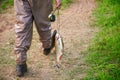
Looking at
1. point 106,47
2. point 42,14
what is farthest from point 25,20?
point 106,47

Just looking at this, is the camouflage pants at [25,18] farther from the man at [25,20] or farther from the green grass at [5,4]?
the green grass at [5,4]

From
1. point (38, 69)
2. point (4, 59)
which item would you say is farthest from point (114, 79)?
point (4, 59)

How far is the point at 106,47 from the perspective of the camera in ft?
17.8

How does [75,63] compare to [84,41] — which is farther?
[84,41]

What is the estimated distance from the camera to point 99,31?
616 cm

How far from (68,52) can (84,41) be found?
0.52m

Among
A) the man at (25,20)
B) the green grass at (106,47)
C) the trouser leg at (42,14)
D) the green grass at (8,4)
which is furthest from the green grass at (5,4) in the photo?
the man at (25,20)

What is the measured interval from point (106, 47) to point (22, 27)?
5.21ft

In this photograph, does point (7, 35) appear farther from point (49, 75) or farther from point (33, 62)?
point (49, 75)

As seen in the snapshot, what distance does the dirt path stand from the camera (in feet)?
15.5

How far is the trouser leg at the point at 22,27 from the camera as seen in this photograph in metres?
4.51

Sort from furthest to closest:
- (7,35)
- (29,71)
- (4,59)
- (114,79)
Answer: (7,35), (4,59), (29,71), (114,79)

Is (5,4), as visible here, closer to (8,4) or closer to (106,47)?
(8,4)

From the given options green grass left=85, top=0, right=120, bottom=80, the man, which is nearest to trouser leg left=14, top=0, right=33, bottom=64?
the man
